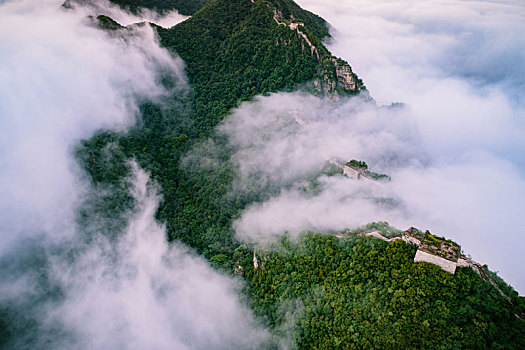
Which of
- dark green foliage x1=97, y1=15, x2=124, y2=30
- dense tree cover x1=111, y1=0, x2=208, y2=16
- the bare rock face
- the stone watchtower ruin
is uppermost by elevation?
dense tree cover x1=111, y1=0, x2=208, y2=16

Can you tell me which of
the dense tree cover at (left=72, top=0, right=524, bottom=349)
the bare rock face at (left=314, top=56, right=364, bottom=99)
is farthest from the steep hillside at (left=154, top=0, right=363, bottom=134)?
the dense tree cover at (left=72, top=0, right=524, bottom=349)

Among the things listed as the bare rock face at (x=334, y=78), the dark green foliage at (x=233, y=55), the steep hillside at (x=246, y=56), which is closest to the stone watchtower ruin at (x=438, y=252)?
the bare rock face at (x=334, y=78)

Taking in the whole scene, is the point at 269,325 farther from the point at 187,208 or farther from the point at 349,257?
the point at 187,208

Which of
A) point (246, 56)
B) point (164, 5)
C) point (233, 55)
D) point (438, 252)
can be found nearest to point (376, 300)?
point (438, 252)

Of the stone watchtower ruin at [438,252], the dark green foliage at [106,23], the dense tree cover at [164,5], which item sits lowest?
the stone watchtower ruin at [438,252]

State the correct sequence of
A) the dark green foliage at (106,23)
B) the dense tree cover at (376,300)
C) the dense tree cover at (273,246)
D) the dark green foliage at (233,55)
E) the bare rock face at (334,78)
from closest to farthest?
the dense tree cover at (376,300) < the dense tree cover at (273,246) < the bare rock face at (334,78) < the dark green foliage at (106,23) < the dark green foliage at (233,55)

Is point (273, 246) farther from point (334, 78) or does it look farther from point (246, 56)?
point (246, 56)

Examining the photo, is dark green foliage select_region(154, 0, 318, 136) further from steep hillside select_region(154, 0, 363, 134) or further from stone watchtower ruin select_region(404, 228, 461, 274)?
stone watchtower ruin select_region(404, 228, 461, 274)

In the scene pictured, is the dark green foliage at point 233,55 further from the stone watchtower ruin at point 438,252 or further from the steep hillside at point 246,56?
the stone watchtower ruin at point 438,252
